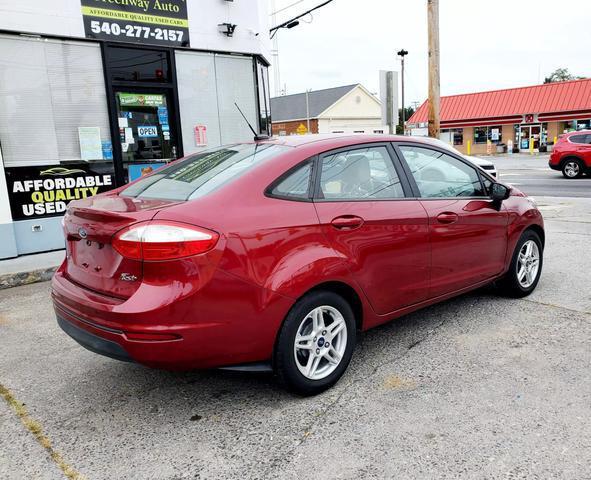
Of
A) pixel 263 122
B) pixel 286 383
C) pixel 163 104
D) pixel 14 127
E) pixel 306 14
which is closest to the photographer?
pixel 286 383

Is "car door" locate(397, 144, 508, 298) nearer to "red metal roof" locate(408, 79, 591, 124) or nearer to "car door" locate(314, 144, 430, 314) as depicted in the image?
"car door" locate(314, 144, 430, 314)

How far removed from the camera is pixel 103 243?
9.53ft

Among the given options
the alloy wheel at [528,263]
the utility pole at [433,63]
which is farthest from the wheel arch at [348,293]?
the utility pole at [433,63]

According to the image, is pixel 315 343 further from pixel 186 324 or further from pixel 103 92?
pixel 103 92

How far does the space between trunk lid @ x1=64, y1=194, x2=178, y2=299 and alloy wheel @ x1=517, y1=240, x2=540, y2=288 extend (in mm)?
3413

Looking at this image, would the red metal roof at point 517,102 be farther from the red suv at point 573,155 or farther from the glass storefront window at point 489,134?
the red suv at point 573,155

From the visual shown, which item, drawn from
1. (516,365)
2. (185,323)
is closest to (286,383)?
(185,323)

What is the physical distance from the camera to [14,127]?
691 cm

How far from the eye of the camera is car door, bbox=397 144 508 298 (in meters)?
3.89

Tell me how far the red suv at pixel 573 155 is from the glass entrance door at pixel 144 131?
15736mm

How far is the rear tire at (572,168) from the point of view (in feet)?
61.2

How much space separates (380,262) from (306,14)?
15.4 metres

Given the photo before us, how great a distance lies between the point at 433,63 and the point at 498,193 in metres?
8.31

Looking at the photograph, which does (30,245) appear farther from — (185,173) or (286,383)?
(286,383)
